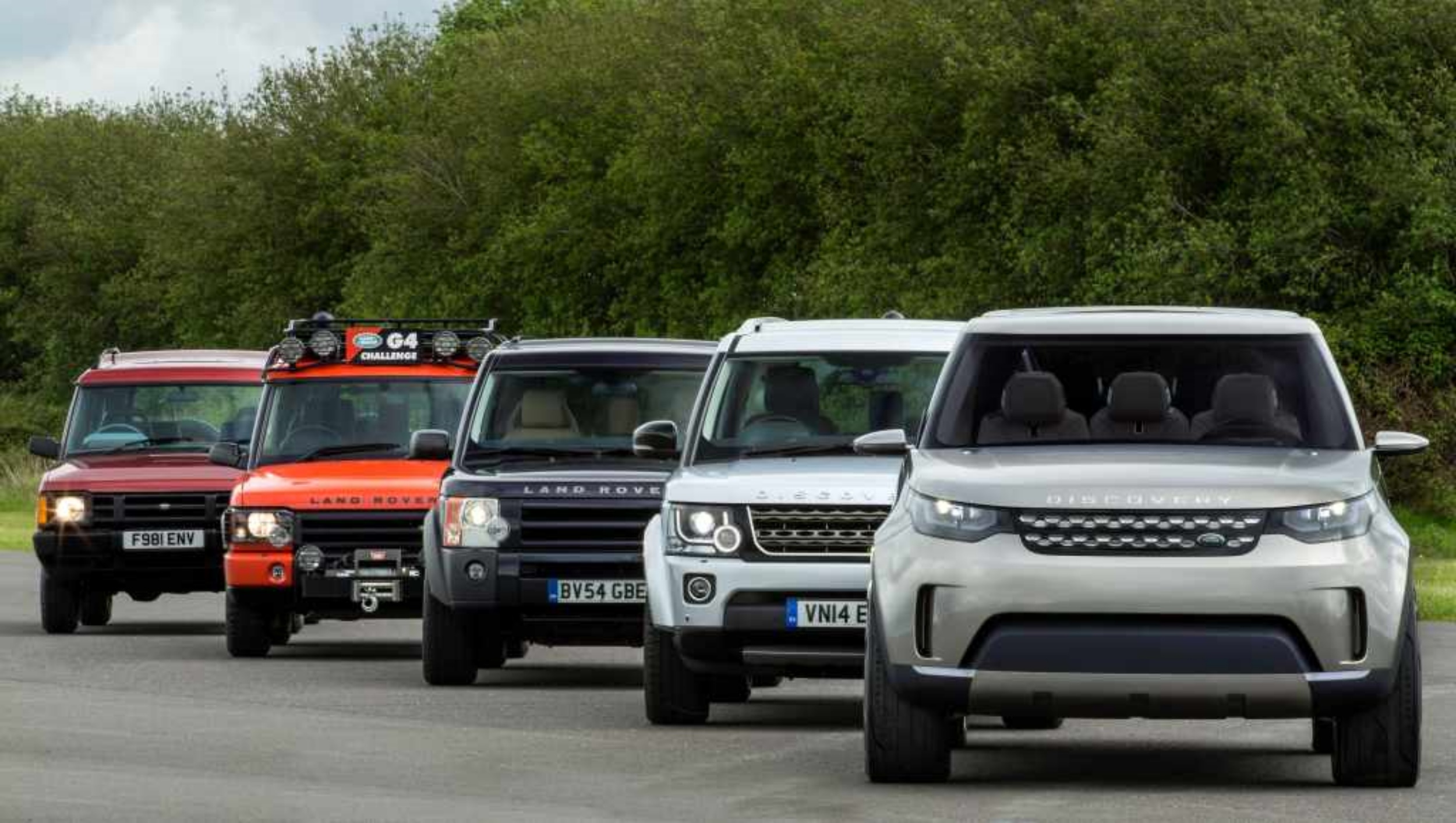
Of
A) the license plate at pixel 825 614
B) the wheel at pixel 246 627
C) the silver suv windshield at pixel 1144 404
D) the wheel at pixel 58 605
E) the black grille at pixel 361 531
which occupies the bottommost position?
the wheel at pixel 58 605

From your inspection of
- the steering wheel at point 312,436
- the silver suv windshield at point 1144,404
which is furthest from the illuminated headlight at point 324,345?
the silver suv windshield at point 1144,404

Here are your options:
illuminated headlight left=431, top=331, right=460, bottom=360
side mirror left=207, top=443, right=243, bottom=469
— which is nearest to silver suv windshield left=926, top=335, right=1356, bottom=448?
illuminated headlight left=431, top=331, right=460, bottom=360

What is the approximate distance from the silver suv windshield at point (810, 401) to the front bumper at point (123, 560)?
29.6 feet

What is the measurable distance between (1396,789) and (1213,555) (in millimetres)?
1339

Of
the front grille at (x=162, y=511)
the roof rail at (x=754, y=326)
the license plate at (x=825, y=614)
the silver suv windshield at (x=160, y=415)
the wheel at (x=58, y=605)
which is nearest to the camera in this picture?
the license plate at (x=825, y=614)

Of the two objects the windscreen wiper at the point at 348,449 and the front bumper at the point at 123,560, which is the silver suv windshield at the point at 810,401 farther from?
the front bumper at the point at 123,560

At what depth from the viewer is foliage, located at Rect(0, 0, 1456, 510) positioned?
56.9 m

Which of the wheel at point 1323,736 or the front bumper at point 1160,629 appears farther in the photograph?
the wheel at point 1323,736

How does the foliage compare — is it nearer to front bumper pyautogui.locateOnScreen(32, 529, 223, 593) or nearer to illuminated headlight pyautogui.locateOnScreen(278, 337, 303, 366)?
front bumper pyautogui.locateOnScreen(32, 529, 223, 593)

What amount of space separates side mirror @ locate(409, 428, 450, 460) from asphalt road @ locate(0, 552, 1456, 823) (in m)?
1.39

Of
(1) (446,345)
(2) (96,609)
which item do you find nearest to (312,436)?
(1) (446,345)

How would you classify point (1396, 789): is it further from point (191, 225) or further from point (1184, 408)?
point (191, 225)

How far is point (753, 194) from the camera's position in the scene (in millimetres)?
75562

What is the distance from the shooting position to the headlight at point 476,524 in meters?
18.4
